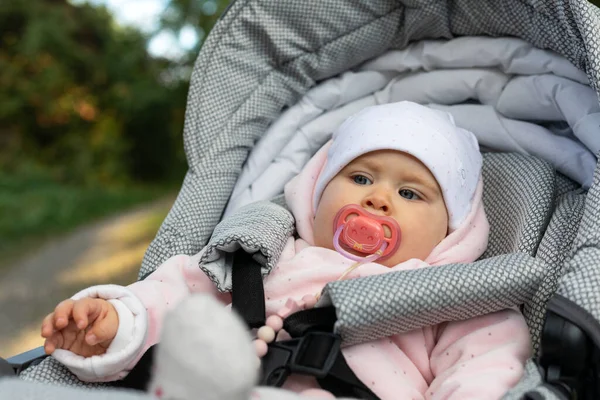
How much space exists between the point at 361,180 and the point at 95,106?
413cm

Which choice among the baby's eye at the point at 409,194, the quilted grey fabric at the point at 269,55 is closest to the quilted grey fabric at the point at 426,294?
the baby's eye at the point at 409,194

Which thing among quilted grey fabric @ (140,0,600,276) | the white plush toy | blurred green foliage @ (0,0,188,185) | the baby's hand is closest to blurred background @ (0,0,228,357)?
blurred green foliage @ (0,0,188,185)

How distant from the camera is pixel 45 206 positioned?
357 cm

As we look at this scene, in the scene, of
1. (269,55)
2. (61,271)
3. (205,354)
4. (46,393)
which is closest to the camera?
(205,354)

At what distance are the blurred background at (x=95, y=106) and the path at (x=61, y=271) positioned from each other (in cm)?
19

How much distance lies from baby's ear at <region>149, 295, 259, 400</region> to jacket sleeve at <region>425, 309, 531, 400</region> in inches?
14.7

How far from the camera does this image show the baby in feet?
3.14

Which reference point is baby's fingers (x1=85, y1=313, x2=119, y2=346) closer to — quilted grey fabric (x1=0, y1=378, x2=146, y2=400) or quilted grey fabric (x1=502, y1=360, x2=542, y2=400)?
quilted grey fabric (x1=0, y1=378, x2=146, y2=400)

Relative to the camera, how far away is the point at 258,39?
1.44 m

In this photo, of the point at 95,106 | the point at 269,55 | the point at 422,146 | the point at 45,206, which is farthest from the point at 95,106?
the point at 422,146

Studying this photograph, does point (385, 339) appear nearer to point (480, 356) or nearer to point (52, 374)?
point (480, 356)

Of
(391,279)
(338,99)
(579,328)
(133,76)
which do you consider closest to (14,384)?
(391,279)

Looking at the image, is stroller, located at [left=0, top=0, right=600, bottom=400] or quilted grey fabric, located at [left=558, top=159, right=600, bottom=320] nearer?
quilted grey fabric, located at [left=558, top=159, right=600, bottom=320]

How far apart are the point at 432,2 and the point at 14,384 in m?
1.02
